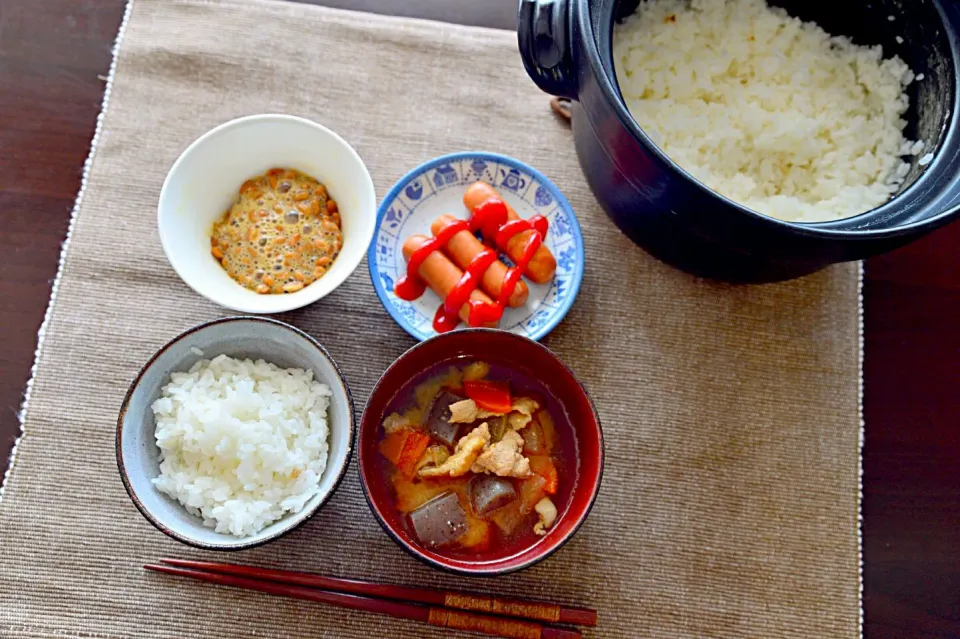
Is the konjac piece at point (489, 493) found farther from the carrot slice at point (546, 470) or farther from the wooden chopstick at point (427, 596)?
the wooden chopstick at point (427, 596)

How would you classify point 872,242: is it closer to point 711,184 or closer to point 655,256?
point 711,184

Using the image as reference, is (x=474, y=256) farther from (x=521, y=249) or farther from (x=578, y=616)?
(x=578, y=616)

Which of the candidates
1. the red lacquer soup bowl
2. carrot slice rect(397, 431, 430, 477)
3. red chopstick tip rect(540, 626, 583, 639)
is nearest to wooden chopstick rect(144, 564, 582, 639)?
red chopstick tip rect(540, 626, 583, 639)

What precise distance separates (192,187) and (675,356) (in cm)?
128

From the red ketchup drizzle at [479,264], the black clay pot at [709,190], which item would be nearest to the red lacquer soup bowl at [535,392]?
the red ketchup drizzle at [479,264]

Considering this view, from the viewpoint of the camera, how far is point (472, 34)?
211cm

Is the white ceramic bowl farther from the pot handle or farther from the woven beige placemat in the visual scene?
the pot handle

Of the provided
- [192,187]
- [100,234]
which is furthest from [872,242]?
[100,234]

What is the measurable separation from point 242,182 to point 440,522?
97cm

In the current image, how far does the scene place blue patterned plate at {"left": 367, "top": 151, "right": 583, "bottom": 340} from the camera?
183 cm

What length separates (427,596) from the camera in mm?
1720

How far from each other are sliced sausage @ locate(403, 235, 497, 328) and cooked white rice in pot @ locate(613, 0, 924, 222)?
0.56 meters

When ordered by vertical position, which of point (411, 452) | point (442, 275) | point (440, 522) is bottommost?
point (440, 522)

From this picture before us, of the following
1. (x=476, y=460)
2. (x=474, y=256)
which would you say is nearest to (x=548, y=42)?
(x=474, y=256)
